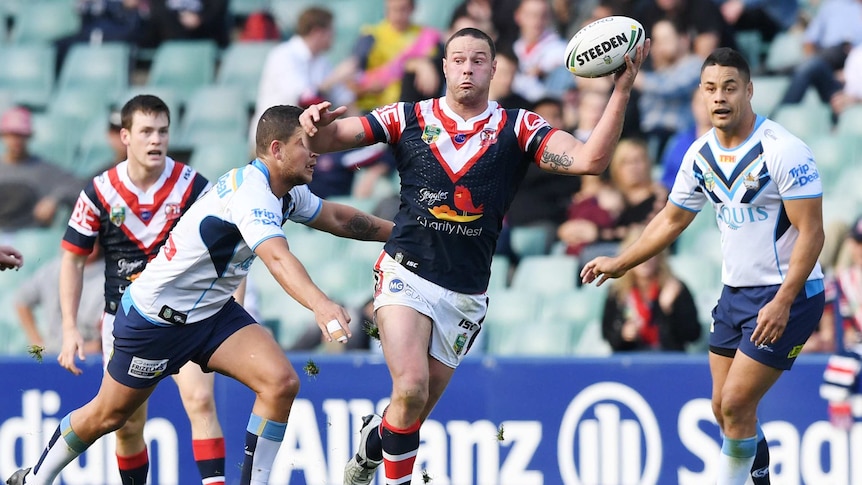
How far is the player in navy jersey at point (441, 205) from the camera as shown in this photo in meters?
7.20

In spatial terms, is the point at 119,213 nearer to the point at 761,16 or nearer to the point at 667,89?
the point at 667,89

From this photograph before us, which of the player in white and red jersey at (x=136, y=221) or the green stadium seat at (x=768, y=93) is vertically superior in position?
the green stadium seat at (x=768, y=93)

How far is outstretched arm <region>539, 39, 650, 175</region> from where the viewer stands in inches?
264

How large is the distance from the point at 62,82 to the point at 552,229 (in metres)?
6.57

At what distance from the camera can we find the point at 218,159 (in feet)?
44.3

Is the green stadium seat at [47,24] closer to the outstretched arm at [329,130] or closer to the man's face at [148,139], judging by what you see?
the man's face at [148,139]

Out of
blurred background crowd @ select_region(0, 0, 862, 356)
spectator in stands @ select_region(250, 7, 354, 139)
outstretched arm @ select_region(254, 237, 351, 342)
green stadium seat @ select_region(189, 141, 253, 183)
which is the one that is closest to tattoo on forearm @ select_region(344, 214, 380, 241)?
outstretched arm @ select_region(254, 237, 351, 342)

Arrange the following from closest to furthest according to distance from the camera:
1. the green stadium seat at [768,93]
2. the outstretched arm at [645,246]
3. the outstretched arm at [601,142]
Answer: the outstretched arm at [601,142], the outstretched arm at [645,246], the green stadium seat at [768,93]

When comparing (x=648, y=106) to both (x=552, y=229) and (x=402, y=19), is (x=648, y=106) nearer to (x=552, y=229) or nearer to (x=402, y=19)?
(x=552, y=229)

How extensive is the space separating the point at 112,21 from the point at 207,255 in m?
8.91

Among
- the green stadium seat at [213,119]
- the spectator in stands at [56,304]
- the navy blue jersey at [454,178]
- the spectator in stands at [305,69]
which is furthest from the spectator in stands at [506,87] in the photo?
the navy blue jersey at [454,178]

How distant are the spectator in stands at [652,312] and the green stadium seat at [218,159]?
187 inches

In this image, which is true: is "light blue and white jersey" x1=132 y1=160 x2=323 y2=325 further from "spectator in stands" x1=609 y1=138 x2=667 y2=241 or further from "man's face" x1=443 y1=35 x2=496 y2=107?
"spectator in stands" x1=609 y1=138 x2=667 y2=241

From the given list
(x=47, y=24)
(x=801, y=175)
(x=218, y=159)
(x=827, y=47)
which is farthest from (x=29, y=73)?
(x=801, y=175)
